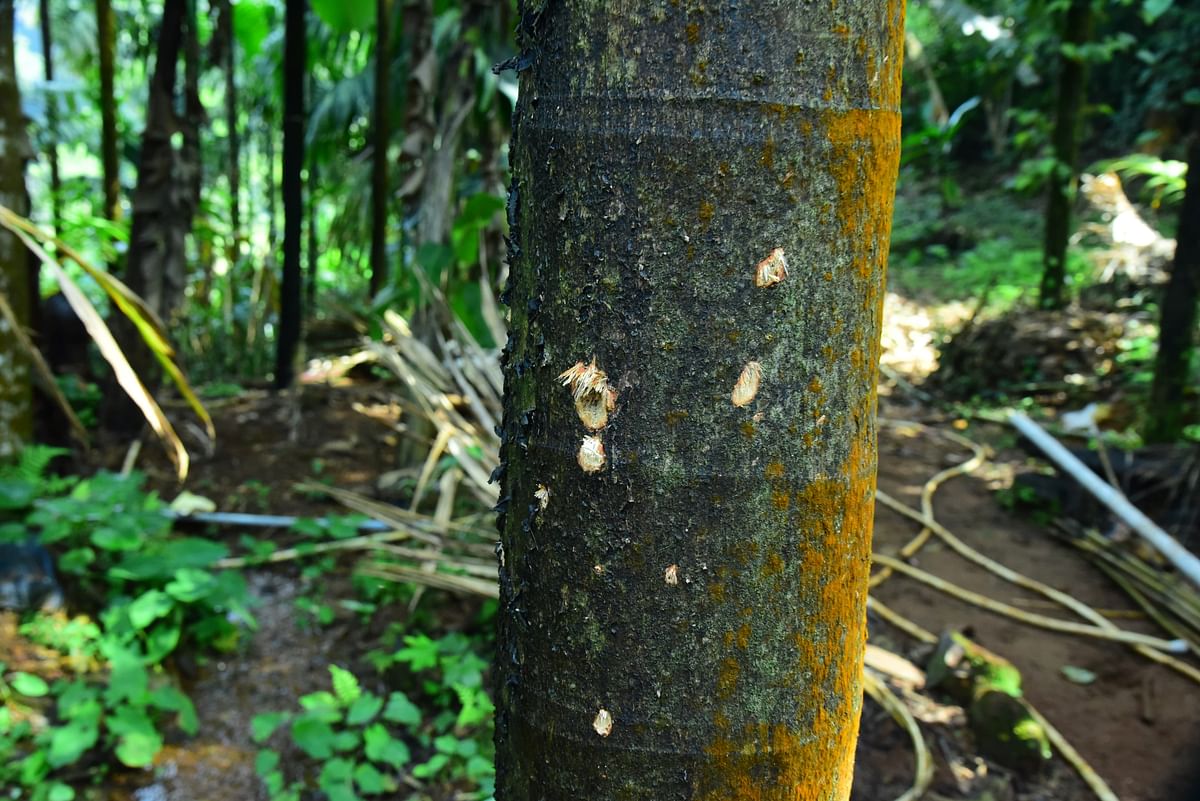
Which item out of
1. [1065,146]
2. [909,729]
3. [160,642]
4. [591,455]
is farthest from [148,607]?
[1065,146]

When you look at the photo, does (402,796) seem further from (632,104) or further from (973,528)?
(973,528)

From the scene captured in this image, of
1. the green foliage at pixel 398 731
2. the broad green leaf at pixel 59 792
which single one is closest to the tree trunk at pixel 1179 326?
the green foliage at pixel 398 731

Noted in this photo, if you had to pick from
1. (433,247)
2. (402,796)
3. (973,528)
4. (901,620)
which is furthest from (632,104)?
(973,528)

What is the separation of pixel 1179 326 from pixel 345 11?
5.34 m

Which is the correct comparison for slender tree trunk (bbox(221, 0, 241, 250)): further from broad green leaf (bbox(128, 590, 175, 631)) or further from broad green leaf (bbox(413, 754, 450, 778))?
broad green leaf (bbox(413, 754, 450, 778))

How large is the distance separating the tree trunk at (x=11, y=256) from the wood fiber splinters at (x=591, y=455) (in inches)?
144

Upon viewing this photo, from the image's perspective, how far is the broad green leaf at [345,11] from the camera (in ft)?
17.4

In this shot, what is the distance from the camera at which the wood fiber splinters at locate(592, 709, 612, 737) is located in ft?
2.15

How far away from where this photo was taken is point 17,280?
3639 mm

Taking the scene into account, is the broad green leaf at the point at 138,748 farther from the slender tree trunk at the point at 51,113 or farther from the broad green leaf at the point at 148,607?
the slender tree trunk at the point at 51,113

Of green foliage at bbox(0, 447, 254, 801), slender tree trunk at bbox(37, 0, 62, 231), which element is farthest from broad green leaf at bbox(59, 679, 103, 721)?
slender tree trunk at bbox(37, 0, 62, 231)

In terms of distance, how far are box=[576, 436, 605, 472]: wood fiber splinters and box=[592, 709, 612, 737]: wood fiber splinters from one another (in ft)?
0.61

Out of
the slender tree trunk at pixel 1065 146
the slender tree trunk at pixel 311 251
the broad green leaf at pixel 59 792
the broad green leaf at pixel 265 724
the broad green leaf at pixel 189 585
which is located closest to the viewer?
the broad green leaf at pixel 59 792

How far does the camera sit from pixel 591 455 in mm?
641
